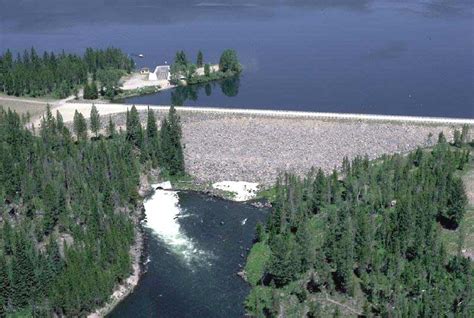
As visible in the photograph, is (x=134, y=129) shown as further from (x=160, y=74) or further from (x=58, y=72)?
(x=160, y=74)

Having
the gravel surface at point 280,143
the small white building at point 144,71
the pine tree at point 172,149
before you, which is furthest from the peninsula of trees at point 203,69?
the pine tree at point 172,149

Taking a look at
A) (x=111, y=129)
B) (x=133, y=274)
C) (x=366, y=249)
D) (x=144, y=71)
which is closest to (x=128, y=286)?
(x=133, y=274)

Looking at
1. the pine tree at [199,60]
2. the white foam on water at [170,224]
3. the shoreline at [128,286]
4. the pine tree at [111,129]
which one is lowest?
the shoreline at [128,286]

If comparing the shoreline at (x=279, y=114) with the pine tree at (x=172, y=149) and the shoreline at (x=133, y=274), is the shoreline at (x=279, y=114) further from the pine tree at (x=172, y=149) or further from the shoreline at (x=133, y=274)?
the shoreline at (x=133, y=274)

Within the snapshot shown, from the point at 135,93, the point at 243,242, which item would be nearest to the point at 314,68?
the point at 135,93

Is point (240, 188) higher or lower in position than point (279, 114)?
lower

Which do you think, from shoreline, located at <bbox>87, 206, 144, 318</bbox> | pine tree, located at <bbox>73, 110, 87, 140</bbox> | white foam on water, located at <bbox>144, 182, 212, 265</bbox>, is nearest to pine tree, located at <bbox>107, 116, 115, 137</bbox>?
pine tree, located at <bbox>73, 110, 87, 140</bbox>
